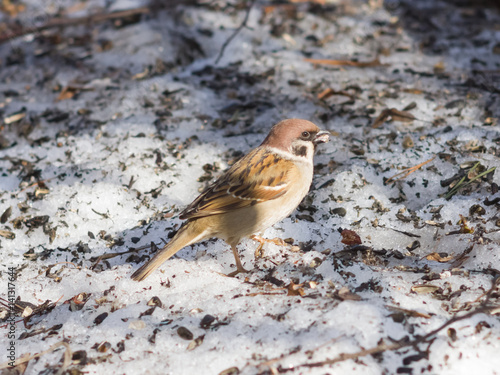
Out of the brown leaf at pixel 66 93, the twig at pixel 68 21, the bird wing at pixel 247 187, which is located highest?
the twig at pixel 68 21

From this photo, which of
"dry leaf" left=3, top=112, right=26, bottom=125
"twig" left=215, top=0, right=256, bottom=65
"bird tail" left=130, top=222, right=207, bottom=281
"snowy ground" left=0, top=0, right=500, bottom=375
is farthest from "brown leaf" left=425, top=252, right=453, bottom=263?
"dry leaf" left=3, top=112, right=26, bottom=125

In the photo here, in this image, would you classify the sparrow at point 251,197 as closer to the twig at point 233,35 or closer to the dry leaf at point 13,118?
the twig at point 233,35

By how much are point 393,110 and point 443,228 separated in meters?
1.71

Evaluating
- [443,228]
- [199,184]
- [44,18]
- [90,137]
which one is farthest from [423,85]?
[44,18]

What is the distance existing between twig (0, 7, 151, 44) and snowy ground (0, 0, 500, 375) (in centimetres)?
12

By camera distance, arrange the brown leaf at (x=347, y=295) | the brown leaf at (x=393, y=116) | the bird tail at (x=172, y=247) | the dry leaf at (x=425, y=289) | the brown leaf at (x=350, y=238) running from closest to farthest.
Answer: the brown leaf at (x=347, y=295) → the dry leaf at (x=425, y=289) → the bird tail at (x=172, y=247) → the brown leaf at (x=350, y=238) → the brown leaf at (x=393, y=116)

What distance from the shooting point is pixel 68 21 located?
24.4 ft

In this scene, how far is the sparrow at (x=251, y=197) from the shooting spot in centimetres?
363

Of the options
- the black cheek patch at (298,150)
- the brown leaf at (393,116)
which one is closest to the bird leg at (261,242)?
the black cheek patch at (298,150)

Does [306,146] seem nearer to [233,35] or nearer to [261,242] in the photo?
[261,242]

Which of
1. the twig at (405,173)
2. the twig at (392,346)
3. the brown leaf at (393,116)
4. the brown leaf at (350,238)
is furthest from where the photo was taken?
the brown leaf at (393,116)

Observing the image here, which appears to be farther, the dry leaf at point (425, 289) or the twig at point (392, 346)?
the dry leaf at point (425, 289)

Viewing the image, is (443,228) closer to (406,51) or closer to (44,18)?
(406,51)

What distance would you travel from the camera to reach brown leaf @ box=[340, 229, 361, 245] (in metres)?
3.77
